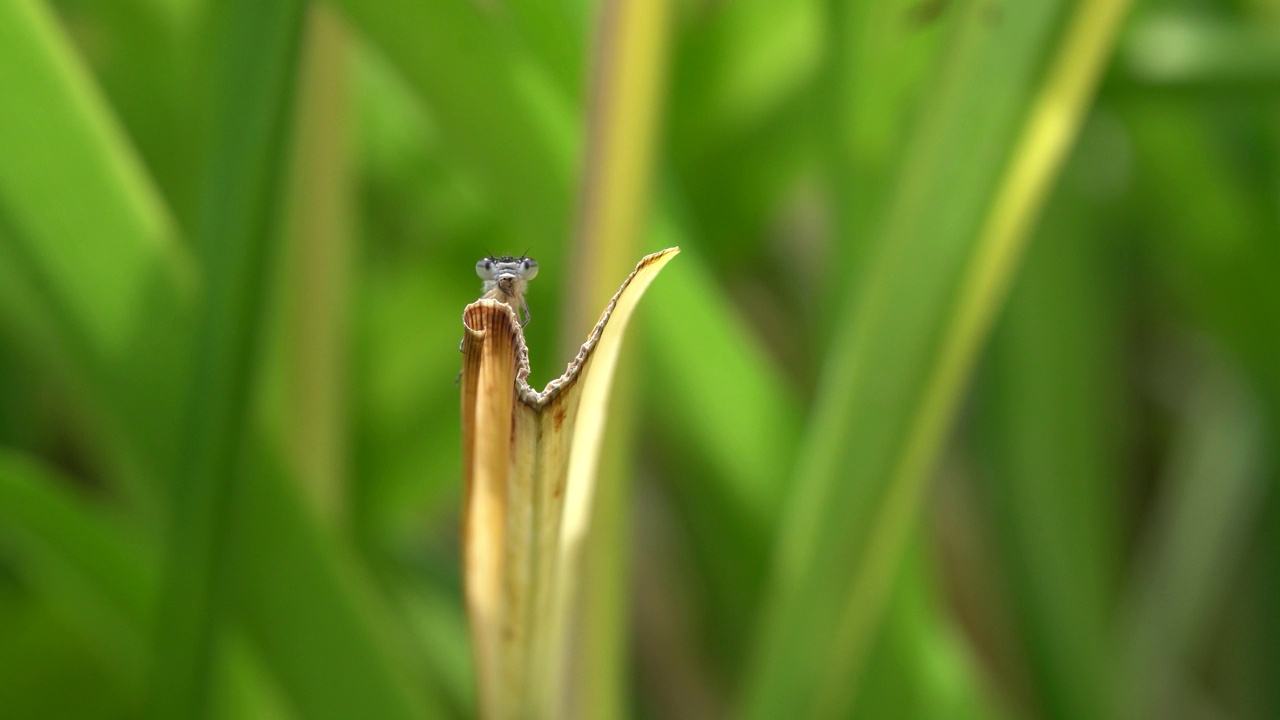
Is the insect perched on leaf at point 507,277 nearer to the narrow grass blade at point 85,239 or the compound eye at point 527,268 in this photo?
the compound eye at point 527,268

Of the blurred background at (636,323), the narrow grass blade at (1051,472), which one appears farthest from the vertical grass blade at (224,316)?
the narrow grass blade at (1051,472)

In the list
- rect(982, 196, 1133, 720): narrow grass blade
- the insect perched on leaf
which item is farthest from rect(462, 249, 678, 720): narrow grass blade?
rect(982, 196, 1133, 720): narrow grass blade

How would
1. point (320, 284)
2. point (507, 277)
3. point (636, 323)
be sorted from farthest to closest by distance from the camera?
point (320, 284), point (636, 323), point (507, 277)

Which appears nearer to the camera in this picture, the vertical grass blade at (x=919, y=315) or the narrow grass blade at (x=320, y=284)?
the vertical grass blade at (x=919, y=315)

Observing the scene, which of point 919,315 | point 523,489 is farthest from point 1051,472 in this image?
point 523,489

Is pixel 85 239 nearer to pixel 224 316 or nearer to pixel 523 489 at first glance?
pixel 224 316

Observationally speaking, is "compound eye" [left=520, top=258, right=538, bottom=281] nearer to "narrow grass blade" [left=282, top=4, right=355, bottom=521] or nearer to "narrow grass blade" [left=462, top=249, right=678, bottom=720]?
"narrow grass blade" [left=462, top=249, right=678, bottom=720]
